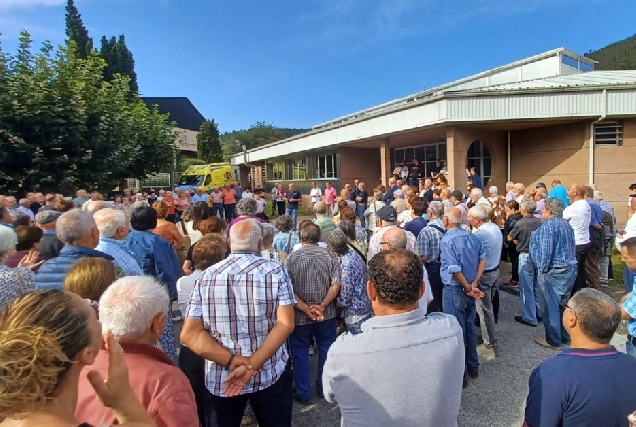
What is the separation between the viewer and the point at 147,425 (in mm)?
1241

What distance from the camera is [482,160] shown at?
14.7m

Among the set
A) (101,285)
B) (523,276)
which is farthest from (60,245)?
(523,276)

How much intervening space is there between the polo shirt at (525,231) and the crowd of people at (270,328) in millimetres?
920

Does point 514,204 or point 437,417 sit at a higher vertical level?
point 514,204

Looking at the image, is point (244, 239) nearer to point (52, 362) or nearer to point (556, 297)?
point (52, 362)

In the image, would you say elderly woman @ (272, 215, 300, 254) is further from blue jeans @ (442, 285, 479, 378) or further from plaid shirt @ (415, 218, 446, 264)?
blue jeans @ (442, 285, 479, 378)

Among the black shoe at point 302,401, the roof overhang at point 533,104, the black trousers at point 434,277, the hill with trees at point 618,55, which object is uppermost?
the hill with trees at point 618,55

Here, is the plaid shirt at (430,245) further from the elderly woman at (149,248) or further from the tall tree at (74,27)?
the tall tree at (74,27)

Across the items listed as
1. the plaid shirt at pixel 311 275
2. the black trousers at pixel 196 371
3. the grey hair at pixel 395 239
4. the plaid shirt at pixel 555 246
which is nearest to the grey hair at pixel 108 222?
the black trousers at pixel 196 371

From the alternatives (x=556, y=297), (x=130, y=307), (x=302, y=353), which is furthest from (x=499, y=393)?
(x=130, y=307)

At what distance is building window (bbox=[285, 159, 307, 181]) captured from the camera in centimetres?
2434

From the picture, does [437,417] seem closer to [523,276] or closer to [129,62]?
[523,276]

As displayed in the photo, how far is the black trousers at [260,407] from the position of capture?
246cm

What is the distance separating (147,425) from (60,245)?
3427mm
